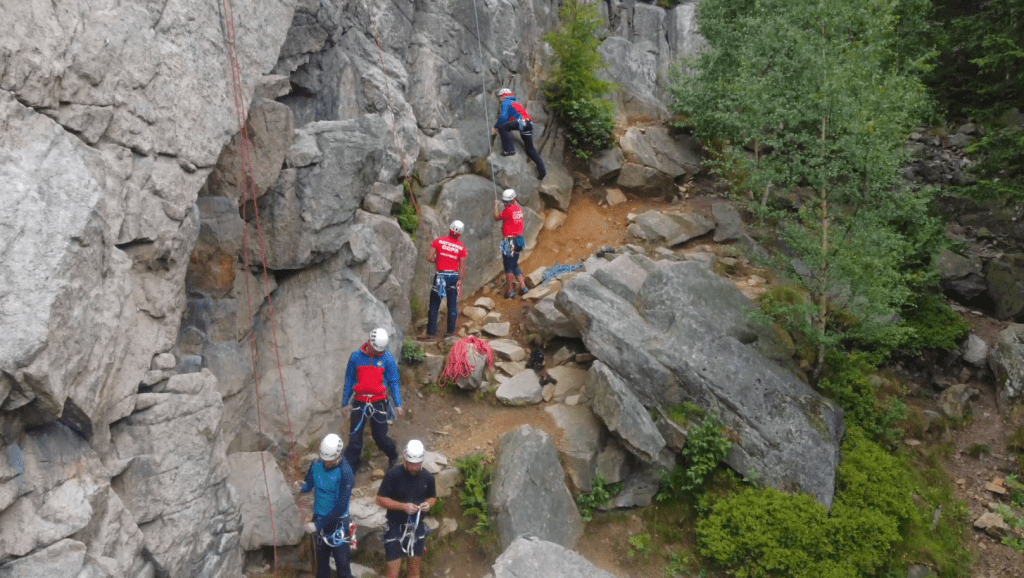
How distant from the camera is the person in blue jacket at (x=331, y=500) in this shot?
26.7ft

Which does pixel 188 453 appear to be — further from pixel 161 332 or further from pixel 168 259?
pixel 168 259

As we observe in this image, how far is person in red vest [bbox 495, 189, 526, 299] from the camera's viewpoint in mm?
13930

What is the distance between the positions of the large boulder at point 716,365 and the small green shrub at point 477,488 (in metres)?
2.61

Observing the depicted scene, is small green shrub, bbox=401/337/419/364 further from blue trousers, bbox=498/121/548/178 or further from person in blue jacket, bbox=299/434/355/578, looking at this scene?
blue trousers, bbox=498/121/548/178

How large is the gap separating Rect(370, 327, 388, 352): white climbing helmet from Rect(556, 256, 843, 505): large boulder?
12.2ft

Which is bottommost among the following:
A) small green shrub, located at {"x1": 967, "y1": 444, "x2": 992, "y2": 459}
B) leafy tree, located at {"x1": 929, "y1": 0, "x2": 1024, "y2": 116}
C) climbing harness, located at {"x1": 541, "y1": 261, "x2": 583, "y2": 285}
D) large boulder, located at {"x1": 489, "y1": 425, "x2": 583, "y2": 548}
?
small green shrub, located at {"x1": 967, "y1": 444, "x2": 992, "y2": 459}

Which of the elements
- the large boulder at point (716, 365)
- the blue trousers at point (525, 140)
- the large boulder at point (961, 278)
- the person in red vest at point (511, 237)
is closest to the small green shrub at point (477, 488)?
the large boulder at point (716, 365)

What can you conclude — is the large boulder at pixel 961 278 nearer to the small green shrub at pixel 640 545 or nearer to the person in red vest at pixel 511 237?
the person in red vest at pixel 511 237

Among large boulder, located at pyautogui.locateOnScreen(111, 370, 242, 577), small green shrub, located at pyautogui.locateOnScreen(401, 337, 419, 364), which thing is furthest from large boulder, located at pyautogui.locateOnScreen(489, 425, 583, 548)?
large boulder, located at pyautogui.locateOnScreen(111, 370, 242, 577)

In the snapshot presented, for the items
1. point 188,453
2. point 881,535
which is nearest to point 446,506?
point 188,453

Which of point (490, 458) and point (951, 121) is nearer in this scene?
point (490, 458)

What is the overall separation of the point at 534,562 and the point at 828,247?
24.6 feet

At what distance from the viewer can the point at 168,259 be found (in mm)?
8195

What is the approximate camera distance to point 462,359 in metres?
11.8
